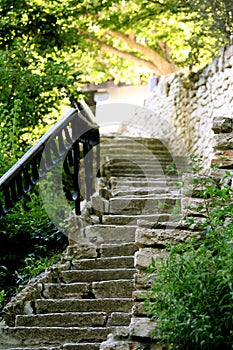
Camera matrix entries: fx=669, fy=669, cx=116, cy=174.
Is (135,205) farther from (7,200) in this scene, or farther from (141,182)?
(7,200)

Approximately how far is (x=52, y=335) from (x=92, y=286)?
0.54 meters

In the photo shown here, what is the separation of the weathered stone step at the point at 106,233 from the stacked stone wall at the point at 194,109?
117 centimetres

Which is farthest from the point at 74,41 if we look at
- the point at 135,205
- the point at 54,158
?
the point at 135,205

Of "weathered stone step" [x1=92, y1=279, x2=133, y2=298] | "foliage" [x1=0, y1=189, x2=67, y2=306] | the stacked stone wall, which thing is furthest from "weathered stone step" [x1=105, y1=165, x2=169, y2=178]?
"weathered stone step" [x1=92, y1=279, x2=133, y2=298]

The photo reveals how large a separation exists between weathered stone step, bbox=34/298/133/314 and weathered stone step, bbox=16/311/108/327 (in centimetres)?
11

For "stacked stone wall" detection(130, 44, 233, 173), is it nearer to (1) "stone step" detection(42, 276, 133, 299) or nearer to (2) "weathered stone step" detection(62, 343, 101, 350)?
(1) "stone step" detection(42, 276, 133, 299)

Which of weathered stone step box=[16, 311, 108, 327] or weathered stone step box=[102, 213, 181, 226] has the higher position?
weathered stone step box=[102, 213, 181, 226]

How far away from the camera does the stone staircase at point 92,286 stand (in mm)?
4574

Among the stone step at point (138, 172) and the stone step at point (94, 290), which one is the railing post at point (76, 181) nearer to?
the stone step at point (94, 290)

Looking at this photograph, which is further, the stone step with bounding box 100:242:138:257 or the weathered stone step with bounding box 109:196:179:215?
the weathered stone step with bounding box 109:196:179:215

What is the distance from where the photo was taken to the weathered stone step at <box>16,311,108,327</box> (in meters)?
4.65

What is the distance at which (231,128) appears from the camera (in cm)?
592

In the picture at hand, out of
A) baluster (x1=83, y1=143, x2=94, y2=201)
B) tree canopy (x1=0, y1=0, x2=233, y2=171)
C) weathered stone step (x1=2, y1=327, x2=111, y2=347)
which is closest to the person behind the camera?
weathered stone step (x1=2, y1=327, x2=111, y2=347)

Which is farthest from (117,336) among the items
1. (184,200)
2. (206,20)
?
(206,20)
